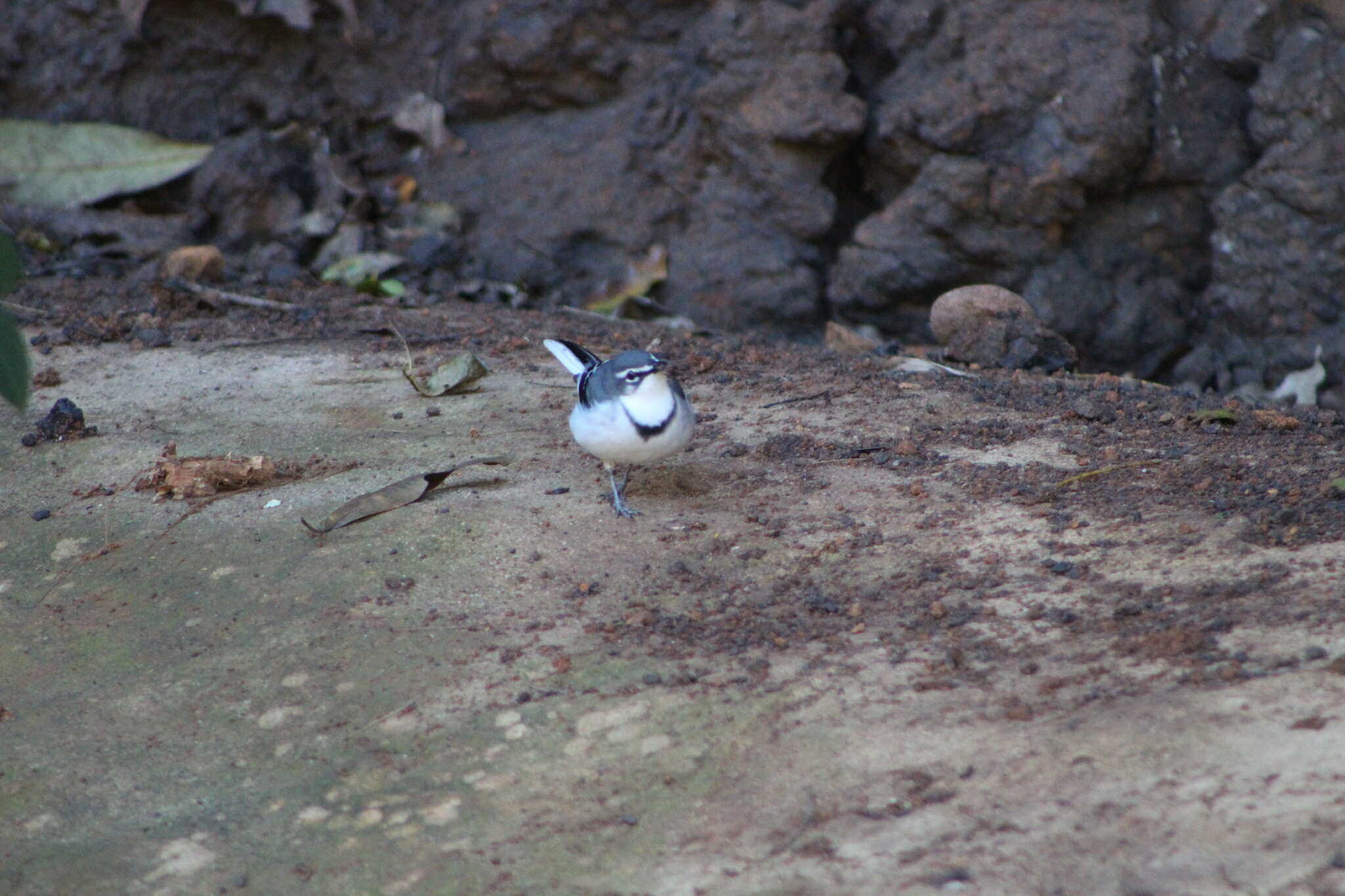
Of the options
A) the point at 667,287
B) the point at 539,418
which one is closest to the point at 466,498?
the point at 539,418

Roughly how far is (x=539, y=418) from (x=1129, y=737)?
2910mm

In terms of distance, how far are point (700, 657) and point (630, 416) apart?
40.6 inches

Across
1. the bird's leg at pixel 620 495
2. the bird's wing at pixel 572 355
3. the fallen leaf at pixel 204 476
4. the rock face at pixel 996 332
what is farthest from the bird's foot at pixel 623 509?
the rock face at pixel 996 332

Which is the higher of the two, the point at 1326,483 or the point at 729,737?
the point at 1326,483

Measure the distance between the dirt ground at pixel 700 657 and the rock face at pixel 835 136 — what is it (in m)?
1.91

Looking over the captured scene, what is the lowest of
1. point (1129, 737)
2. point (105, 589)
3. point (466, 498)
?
point (105, 589)

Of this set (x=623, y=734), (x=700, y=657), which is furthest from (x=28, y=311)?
(x=623, y=734)

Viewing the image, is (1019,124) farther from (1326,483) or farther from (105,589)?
(105,589)

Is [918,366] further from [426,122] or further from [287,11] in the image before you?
[287,11]

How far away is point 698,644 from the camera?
11.2 ft

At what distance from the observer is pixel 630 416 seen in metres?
4.13

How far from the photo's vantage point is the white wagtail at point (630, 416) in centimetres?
415

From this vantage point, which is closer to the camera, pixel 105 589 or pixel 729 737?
pixel 729 737

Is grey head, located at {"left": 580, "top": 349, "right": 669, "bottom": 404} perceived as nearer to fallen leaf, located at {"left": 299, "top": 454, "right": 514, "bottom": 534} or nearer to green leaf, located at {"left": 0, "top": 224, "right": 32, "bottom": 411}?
fallen leaf, located at {"left": 299, "top": 454, "right": 514, "bottom": 534}
